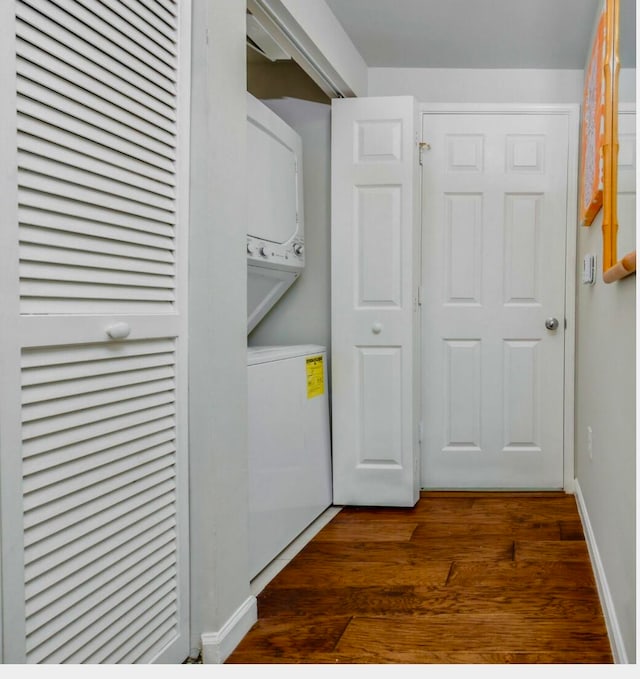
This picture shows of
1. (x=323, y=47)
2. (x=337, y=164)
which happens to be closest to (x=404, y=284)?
(x=337, y=164)

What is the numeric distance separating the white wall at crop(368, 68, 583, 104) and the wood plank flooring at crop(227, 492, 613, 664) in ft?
6.77

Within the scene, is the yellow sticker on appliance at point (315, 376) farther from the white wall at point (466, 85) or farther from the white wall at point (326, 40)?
the white wall at point (466, 85)

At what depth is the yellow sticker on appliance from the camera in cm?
287

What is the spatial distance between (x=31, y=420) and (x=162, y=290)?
1.69 ft

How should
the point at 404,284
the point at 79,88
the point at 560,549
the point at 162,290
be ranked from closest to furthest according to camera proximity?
the point at 79,88 < the point at 162,290 < the point at 560,549 < the point at 404,284

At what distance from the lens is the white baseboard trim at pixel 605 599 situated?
5.33ft

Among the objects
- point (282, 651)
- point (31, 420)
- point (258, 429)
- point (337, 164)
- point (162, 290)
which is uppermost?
point (337, 164)

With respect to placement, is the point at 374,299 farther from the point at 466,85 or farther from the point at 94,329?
the point at 94,329

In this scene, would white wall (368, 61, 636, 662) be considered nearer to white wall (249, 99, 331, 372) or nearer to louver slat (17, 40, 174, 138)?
white wall (249, 99, 331, 372)

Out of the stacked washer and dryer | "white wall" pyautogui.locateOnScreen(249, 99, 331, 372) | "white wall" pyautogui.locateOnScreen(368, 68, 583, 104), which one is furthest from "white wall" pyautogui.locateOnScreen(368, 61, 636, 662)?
the stacked washer and dryer

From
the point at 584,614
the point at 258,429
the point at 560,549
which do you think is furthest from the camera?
the point at 560,549

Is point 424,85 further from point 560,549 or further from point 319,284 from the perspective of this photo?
point 560,549

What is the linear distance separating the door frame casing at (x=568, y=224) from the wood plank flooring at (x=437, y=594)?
0.40 metres

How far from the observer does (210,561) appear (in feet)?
5.57
